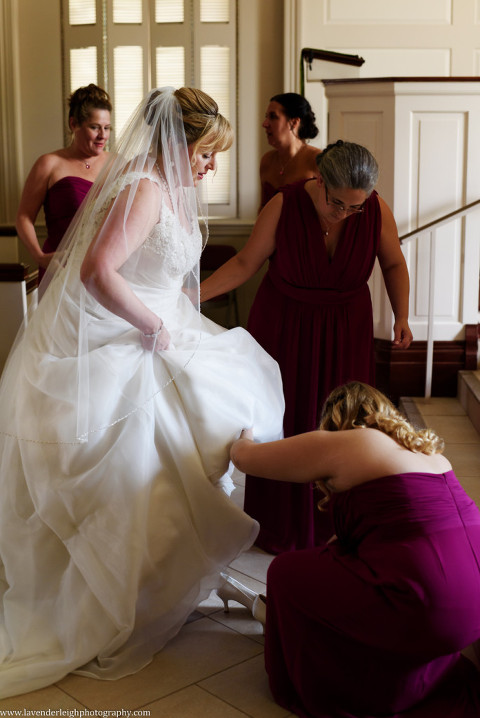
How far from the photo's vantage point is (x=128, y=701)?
218 centimetres

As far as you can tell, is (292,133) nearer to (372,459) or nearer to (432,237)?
(432,237)

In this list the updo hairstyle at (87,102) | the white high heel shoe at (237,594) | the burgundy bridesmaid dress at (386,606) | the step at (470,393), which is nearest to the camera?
the burgundy bridesmaid dress at (386,606)

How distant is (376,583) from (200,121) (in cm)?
140

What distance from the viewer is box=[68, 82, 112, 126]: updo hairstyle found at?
3.92 metres

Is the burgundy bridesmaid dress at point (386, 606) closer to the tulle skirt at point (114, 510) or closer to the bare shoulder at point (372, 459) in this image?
the bare shoulder at point (372, 459)

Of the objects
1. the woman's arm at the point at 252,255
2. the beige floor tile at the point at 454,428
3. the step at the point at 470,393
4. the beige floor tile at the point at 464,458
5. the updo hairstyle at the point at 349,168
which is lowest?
the beige floor tile at the point at 464,458

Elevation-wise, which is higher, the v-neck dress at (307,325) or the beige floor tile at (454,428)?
the v-neck dress at (307,325)

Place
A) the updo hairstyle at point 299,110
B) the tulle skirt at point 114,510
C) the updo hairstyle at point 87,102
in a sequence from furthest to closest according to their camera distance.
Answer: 1. the updo hairstyle at point 299,110
2. the updo hairstyle at point 87,102
3. the tulle skirt at point 114,510

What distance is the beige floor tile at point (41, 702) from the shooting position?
2.13m

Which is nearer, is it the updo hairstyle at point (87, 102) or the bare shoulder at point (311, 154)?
the updo hairstyle at point (87, 102)

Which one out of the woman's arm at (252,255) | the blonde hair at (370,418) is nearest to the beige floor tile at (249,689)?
the blonde hair at (370,418)

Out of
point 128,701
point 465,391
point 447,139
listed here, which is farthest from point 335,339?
point 447,139

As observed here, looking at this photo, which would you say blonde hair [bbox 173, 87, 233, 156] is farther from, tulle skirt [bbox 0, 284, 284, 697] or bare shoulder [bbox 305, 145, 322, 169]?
bare shoulder [bbox 305, 145, 322, 169]

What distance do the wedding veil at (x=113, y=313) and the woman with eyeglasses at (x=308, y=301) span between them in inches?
20.4
